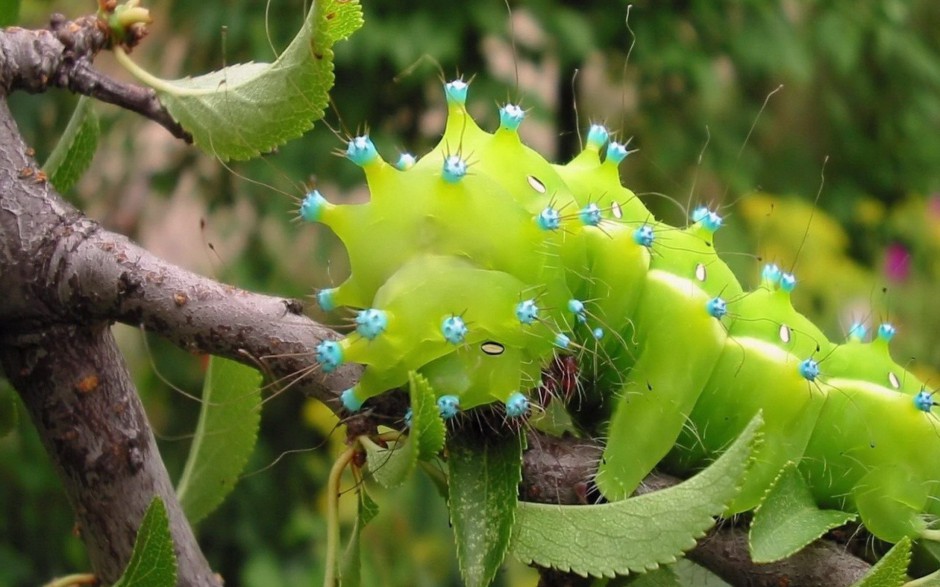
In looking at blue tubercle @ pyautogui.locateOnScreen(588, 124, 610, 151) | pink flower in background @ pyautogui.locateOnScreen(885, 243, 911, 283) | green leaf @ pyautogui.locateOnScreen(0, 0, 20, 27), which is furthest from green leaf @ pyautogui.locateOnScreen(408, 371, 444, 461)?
pink flower in background @ pyautogui.locateOnScreen(885, 243, 911, 283)

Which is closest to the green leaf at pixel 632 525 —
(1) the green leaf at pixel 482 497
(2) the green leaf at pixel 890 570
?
(1) the green leaf at pixel 482 497

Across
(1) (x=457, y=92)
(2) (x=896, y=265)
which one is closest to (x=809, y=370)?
(1) (x=457, y=92)

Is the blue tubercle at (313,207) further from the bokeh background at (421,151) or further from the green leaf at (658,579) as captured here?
the bokeh background at (421,151)

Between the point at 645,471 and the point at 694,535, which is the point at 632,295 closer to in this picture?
the point at 645,471

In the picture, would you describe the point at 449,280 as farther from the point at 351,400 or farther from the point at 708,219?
the point at 708,219

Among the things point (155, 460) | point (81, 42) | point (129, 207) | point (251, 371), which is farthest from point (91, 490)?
point (129, 207)

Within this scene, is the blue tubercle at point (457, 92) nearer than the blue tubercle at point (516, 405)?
No
